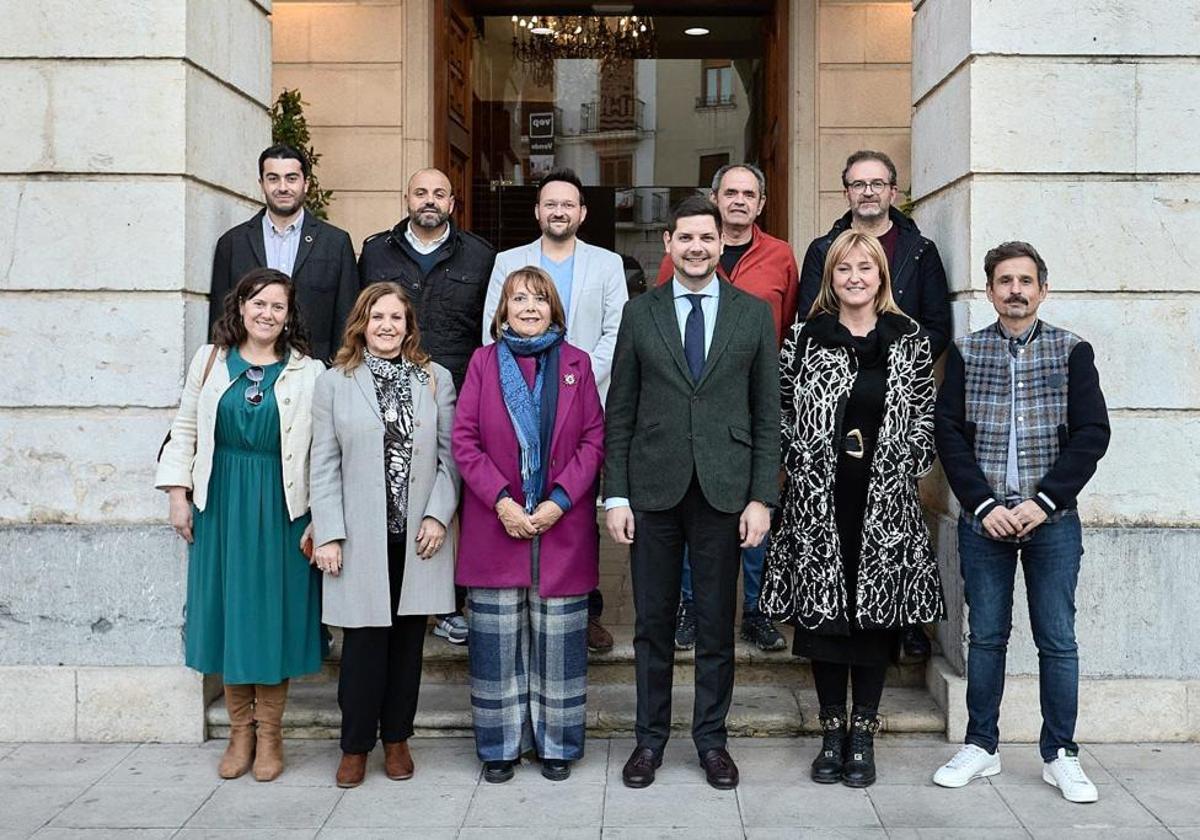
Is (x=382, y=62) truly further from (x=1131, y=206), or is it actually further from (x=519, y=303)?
(x=1131, y=206)

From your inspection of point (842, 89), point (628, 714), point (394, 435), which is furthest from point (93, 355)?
point (842, 89)

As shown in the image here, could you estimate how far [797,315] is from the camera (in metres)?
5.55

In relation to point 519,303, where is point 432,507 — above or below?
below

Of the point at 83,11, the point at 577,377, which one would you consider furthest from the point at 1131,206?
the point at 83,11

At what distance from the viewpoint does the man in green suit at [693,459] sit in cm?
493

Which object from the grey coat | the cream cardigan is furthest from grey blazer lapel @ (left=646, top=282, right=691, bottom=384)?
the cream cardigan

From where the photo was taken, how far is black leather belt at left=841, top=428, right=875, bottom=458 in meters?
4.87

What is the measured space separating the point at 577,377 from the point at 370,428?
82cm

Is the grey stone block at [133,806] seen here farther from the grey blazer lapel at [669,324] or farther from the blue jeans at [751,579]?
the grey blazer lapel at [669,324]

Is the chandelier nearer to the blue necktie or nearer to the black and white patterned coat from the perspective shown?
the blue necktie

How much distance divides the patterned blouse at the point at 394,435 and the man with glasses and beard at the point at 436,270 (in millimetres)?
880

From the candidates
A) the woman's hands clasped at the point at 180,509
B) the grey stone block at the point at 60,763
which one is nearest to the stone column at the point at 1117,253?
the woman's hands clasped at the point at 180,509

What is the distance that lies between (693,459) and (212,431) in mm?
1863

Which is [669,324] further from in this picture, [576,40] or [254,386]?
[576,40]
